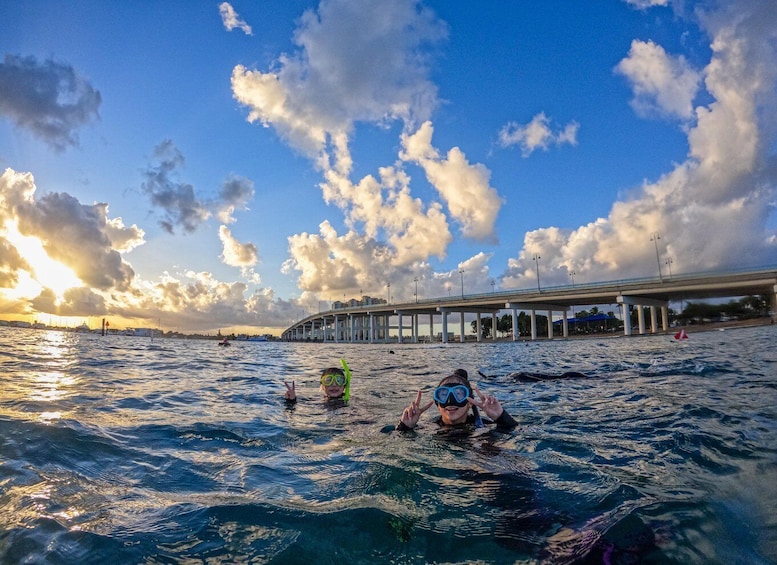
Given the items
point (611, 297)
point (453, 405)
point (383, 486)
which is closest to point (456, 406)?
point (453, 405)

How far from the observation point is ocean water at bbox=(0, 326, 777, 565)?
3168 millimetres

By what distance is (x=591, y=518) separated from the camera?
3713mm

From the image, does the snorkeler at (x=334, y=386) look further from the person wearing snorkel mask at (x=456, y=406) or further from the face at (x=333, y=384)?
the person wearing snorkel mask at (x=456, y=406)

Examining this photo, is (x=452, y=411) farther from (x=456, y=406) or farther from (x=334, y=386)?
(x=334, y=386)

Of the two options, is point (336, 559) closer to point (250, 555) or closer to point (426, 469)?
point (250, 555)

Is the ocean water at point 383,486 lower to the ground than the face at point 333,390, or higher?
lower

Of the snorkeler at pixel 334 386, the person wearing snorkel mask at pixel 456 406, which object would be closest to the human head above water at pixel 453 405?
the person wearing snorkel mask at pixel 456 406

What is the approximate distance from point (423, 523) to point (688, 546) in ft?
6.63

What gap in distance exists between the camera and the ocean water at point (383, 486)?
3.17 metres

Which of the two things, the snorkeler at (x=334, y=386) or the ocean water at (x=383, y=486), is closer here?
the ocean water at (x=383, y=486)

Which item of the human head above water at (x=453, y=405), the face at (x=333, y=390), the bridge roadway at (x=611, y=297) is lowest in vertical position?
the face at (x=333, y=390)

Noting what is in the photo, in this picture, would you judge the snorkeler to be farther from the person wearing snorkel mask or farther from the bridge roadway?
the bridge roadway

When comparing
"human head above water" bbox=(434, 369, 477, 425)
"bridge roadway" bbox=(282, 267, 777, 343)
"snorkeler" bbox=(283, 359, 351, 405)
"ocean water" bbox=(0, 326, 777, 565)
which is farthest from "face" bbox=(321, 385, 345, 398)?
"bridge roadway" bbox=(282, 267, 777, 343)

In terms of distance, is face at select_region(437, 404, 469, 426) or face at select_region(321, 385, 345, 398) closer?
face at select_region(437, 404, 469, 426)
